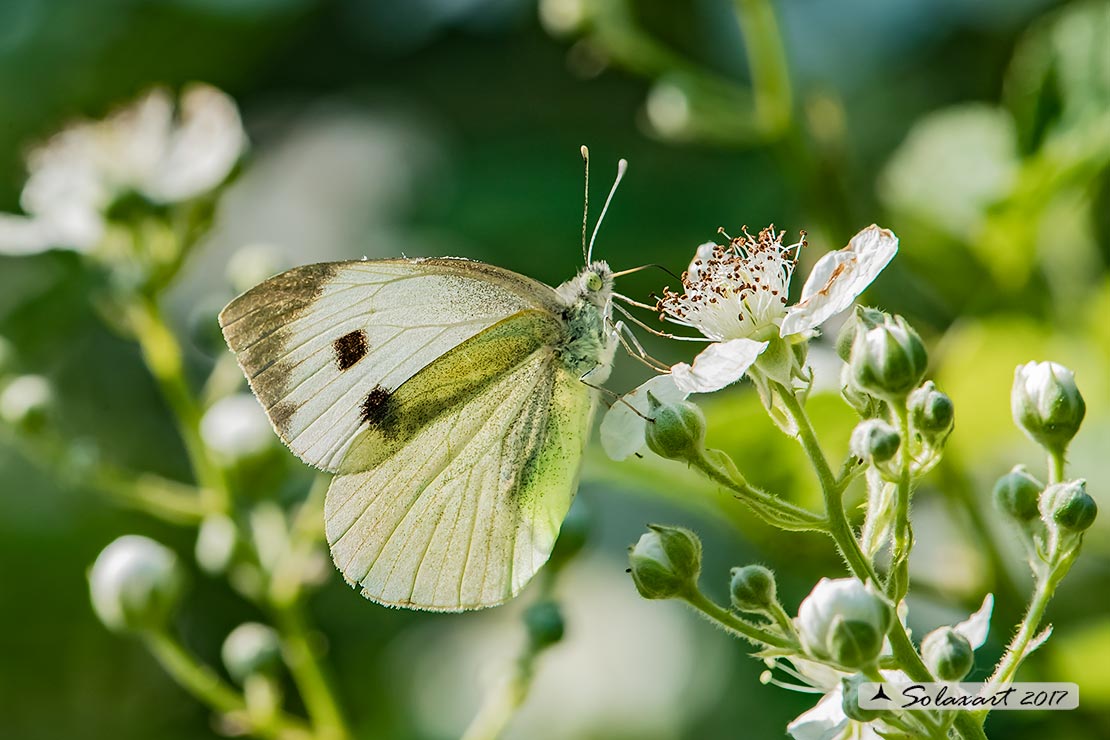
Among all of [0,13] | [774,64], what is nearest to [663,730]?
[774,64]

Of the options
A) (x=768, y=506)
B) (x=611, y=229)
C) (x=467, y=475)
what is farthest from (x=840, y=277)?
(x=611, y=229)

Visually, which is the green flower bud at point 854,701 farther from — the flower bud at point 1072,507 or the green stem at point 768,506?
Result: the flower bud at point 1072,507

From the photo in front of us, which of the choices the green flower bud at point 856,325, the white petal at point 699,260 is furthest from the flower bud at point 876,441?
the white petal at point 699,260

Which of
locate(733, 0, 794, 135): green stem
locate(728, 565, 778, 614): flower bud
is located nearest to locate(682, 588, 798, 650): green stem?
locate(728, 565, 778, 614): flower bud

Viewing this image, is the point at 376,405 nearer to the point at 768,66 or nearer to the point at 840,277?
the point at 840,277

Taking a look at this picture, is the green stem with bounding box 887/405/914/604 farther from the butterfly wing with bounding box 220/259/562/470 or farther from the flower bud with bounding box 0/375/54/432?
the flower bud with bounding box 0/375/54/432
